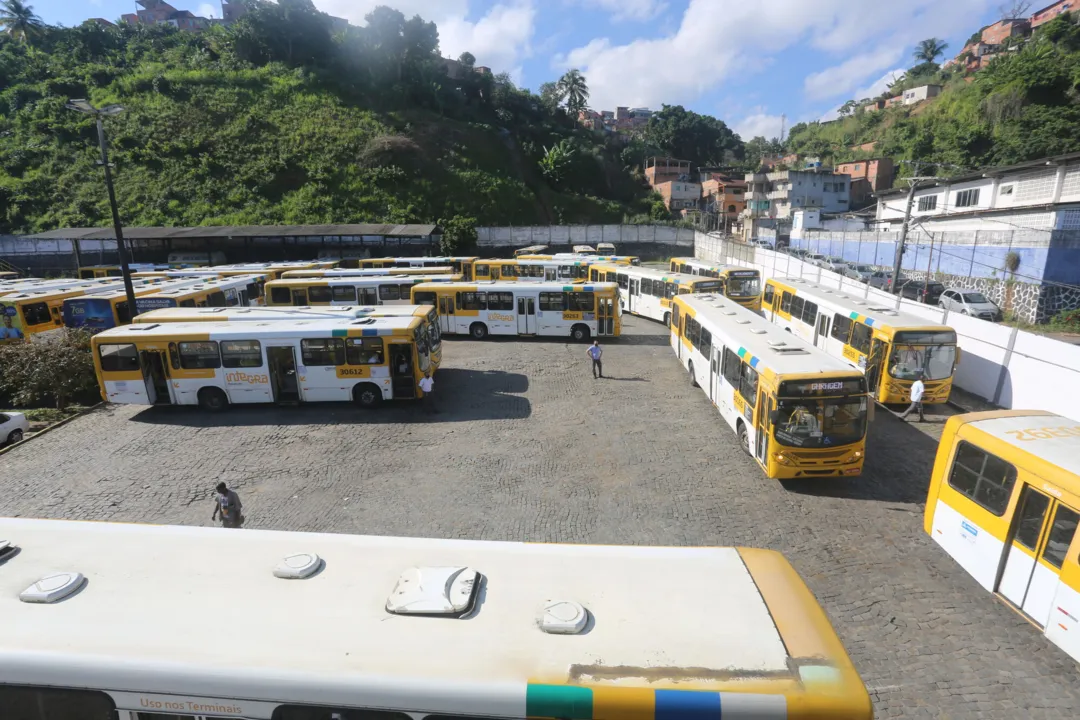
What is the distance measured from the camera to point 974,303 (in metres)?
25.3

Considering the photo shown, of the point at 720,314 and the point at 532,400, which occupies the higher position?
the point at 720,314

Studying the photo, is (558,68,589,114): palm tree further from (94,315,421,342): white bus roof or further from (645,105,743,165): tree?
(94,315,421,342): white bus roof

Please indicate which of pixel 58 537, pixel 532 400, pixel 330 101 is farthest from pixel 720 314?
pixel 330 101

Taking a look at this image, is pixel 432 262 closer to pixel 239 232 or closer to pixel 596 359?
pixel 239 232

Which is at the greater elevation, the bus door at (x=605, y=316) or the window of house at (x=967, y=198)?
the window of house at (x=967, y=198)

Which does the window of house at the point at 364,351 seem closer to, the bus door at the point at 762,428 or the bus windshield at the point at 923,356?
the bus door at the point at 762,428

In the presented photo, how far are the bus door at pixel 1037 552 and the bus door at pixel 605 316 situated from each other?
16.7m

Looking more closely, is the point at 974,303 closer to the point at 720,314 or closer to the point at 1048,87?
the point at 720,314

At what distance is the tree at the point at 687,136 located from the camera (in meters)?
100

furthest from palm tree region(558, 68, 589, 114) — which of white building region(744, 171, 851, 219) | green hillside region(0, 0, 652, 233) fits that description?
white building region(744, 171, 851, 219)

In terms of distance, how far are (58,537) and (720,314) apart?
15.2 metres

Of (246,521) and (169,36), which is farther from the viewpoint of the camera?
(169,36)

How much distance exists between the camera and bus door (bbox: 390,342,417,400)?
50.4ft

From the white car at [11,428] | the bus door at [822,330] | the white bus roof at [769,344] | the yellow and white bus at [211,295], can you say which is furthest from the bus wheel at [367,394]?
the bus door at [822,330]
